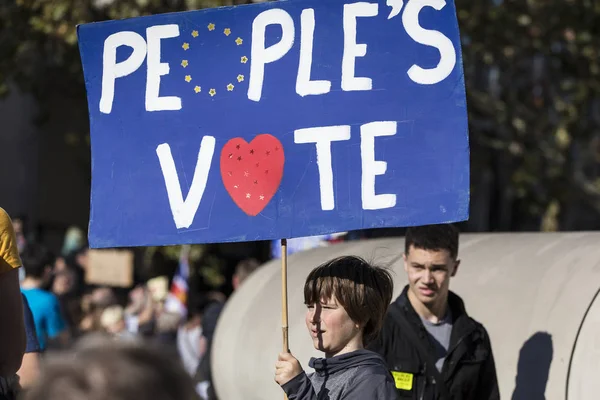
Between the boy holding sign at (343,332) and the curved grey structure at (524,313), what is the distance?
Result: 1.92 feet

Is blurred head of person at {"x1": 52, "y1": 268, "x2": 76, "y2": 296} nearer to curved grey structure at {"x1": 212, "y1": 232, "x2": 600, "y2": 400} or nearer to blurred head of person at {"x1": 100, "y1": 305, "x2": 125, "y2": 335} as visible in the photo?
blurred head of person at {"x1": 100, "y1": 305, "x2": 125, "y2": 335}

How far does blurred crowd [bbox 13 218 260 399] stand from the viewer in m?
6.79

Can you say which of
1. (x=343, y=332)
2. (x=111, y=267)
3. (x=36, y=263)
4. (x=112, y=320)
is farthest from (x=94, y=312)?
(x=343, y=332)

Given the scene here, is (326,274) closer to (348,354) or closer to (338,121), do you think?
(348,354)

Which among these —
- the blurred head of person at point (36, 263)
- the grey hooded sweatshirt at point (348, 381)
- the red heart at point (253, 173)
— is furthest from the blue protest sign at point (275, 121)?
the blurred head of person at point (36, 263)

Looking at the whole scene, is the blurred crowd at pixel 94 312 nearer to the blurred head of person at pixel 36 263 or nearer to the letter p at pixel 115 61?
the blurred head of person at pixel 36 263

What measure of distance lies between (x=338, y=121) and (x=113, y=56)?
3.09ft

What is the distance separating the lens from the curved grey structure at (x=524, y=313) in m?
4.83

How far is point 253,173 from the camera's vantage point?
13.6 ft

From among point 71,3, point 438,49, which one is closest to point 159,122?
point 438,49

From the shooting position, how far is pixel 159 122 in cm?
434

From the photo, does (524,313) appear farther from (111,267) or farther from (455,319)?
(111,267)

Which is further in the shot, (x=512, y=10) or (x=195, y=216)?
(x=512, y=10)

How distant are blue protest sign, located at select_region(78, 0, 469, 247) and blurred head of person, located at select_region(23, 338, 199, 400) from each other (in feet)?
7.01
